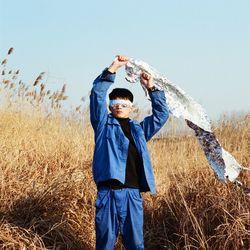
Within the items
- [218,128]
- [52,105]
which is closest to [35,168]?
[52,105]

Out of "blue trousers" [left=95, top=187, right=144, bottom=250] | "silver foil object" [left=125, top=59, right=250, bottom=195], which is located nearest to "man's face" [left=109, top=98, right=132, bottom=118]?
"silver foil object" [left=125, top=59, right=250, bottom=195]

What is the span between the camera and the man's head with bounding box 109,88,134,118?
4.02 m

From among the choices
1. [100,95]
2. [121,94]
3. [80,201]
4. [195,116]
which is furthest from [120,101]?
[80,201]

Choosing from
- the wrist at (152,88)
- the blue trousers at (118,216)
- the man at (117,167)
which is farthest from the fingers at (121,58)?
the blue trousers at (118,216)

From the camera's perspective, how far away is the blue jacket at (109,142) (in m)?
3.86

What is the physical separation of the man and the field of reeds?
0.69m

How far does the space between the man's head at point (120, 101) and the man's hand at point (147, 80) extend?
0.18 meters

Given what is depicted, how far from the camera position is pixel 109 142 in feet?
12.9

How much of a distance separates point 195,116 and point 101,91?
37.0 inches

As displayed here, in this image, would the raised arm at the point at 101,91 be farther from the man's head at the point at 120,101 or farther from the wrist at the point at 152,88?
the wrist at the point at 152,88

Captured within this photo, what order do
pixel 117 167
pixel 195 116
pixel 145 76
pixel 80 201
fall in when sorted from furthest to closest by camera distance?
pixel 80 201
pixel 195 116
pixel 145 76
pixel 117 167

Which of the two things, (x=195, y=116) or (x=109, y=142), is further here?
(x=195, y=116)

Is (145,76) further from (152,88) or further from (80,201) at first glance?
(80,201)

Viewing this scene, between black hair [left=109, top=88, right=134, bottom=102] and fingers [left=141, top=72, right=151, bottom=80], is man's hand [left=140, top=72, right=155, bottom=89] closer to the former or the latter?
fingers [left=141, top=72, right=151, bottom=80]
